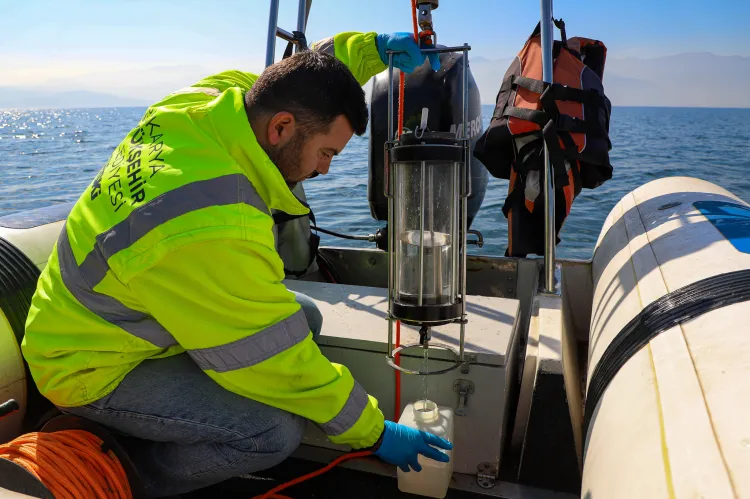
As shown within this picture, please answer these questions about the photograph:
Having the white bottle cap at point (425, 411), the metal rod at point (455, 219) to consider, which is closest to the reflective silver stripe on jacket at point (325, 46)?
the metal rod at point (455, 219)

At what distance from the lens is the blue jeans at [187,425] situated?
160 centimetres

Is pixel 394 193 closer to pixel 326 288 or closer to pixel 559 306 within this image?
pixel 326 288

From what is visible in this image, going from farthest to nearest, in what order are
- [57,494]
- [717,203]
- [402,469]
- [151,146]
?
[717,203]
[402,469]
[151,146]
[57,494]

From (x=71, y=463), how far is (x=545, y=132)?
78.3 inches

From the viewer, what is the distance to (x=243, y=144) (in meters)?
1.49

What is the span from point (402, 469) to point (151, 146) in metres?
1.12

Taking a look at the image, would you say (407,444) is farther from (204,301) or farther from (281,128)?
(281,128)

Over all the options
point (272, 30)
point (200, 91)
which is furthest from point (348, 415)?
point (272, 30)

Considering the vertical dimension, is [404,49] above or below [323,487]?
above

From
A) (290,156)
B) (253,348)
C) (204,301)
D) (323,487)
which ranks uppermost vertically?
(290,156)

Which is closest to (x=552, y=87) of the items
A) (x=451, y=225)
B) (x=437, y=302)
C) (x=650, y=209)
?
(x=650, y=209)

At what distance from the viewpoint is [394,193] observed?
160cm

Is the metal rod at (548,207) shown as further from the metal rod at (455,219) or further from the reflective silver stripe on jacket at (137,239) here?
the reflective silver stripe on jacket at (137,239)

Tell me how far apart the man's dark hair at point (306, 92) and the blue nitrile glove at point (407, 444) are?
0.85 metres
